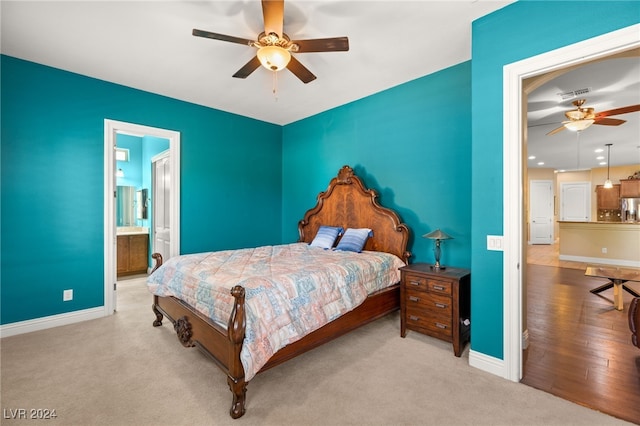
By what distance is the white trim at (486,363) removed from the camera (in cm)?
231

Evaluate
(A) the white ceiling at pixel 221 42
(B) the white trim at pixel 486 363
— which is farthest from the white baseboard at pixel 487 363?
(A) the white ceiling at pixel 221 42

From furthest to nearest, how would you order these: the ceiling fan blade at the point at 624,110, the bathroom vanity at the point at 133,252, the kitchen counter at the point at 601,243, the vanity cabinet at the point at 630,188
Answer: the vanity cabinet at the point at 630,188, the kitchen counter at the point at 601,243, the bathroom vanity at the point at 133,252, the ceiling fan blade at the point at 624,110

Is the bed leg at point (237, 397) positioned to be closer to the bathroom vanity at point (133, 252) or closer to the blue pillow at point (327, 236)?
the blue pillow at point (327, 236)

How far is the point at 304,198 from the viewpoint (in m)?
5.36

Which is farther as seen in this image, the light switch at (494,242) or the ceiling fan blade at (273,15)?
the light switch at (494,242)

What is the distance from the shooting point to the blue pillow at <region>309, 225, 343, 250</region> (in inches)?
163

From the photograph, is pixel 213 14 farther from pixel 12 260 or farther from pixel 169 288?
pixel 12 260

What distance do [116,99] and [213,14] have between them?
89.8 inches

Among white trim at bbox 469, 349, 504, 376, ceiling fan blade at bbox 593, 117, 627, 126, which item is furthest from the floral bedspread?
ceiling fan blade at bbox 593, 117, 627, 126

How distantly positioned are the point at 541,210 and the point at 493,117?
1066 cm

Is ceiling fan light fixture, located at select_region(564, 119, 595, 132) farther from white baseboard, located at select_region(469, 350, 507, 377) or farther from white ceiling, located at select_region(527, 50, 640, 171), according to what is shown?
white baseboard, located at select_region(469, 350, 507, 377)

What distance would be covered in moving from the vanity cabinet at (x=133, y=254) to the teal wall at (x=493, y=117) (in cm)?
604

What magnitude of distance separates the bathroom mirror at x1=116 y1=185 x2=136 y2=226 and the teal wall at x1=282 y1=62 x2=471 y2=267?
4.54m

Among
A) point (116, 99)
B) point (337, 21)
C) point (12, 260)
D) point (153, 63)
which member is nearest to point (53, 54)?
point (116, 99)
